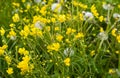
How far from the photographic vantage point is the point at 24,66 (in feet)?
6.15

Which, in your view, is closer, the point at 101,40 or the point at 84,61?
the point at 84,61

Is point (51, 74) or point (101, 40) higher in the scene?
point (101, 40)

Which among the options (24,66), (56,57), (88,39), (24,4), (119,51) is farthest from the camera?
(24,4)

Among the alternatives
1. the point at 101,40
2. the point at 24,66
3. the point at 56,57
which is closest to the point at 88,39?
the point at 101,40

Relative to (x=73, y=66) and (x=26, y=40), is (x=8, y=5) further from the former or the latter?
(x=73, y=66)

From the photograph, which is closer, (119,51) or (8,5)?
(119,51)

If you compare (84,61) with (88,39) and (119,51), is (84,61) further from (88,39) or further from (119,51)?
(88,39)

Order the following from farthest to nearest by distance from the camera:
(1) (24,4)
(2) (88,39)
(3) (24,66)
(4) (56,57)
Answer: (1) (24,4), (2) (88,39), (4) (56,57), (3) (24,66)

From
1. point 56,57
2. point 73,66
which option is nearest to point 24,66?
point 56,57

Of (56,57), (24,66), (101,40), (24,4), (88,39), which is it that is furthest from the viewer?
(24,4)

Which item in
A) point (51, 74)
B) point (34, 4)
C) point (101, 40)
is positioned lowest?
point (51, 74)

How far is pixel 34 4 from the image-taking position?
10.1 ft

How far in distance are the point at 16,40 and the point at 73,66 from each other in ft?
1.59

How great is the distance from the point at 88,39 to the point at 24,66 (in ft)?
2.69
